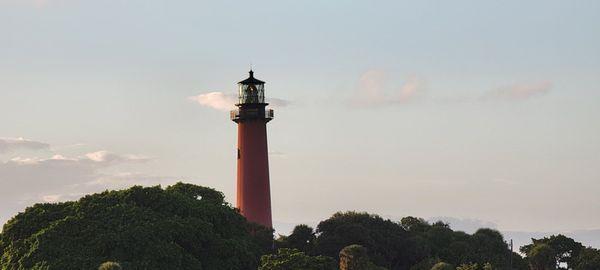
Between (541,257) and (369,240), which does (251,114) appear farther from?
(541,257)

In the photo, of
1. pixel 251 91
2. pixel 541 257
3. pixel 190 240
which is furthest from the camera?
pixel 251 91

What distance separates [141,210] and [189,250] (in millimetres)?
4504

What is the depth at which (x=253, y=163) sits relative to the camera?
99812mm

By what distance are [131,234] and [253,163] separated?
93.2 feet

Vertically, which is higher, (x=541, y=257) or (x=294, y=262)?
(x=541, y=257)

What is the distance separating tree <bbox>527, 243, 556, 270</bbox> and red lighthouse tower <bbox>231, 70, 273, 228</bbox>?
80.5ft

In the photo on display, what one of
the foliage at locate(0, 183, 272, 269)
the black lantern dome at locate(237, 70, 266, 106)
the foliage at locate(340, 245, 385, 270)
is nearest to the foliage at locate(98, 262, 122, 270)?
the foliage at locate(0, 183, 272, 269)

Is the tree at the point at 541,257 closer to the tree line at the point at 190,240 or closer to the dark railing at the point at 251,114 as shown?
the tree line at the point at 190,240

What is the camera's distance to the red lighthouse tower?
99.4 m

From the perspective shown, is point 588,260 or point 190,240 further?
point 588,260

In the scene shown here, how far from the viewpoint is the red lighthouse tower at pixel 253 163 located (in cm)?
9938

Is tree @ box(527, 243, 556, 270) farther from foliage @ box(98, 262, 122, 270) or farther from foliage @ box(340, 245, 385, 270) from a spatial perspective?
foliage @ box(98, 262, 122, 270)

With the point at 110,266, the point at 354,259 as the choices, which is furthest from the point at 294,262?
the point at 110,266

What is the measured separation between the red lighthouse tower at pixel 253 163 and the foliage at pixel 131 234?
45.2 feet
